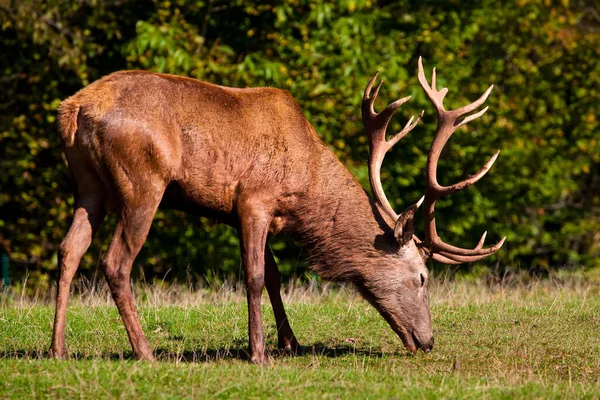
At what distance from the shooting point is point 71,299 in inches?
411

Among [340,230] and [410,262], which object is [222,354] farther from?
[410,262]

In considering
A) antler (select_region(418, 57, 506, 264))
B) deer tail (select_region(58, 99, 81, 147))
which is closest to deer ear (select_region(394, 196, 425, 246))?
antler (select_region(418, 57, 506, 264))

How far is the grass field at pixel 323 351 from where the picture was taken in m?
5.90

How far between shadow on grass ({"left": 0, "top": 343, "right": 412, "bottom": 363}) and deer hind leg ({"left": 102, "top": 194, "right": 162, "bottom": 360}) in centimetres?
18

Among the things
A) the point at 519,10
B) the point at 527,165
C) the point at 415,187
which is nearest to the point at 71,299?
the point at 415,187

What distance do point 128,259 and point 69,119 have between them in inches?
43.2

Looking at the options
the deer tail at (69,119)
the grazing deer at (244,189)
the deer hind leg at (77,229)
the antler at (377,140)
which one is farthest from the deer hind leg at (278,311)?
the deer tail at (69,119)

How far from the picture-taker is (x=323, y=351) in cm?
804

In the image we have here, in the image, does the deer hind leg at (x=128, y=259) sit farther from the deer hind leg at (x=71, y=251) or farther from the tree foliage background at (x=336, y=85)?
the tree foliage background at (x=336, y=85)

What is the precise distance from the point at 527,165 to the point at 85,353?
10.5 metres

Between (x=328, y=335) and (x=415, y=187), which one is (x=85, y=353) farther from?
(x=415, y=187)

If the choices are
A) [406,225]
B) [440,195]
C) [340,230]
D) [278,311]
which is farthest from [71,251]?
[440,195]

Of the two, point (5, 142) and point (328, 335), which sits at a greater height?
point (5, 142)

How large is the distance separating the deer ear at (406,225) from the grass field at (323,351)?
0.92 metres
